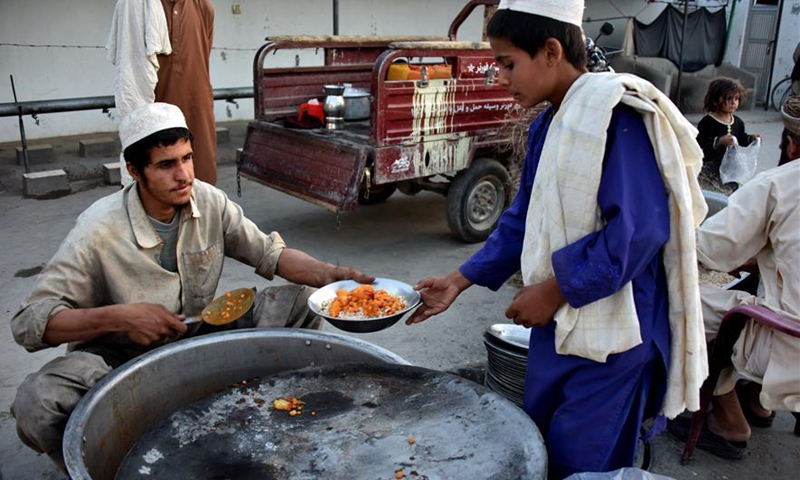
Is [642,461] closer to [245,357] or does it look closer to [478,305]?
[245,357]

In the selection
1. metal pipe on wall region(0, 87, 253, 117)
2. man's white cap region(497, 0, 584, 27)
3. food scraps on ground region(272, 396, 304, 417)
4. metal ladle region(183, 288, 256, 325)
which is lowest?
food scraps on ground region(272, 396, 304, 417)

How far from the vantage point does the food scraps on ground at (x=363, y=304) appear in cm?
258

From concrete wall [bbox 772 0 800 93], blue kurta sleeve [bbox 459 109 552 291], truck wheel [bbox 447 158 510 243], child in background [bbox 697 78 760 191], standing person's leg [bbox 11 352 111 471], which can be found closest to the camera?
standing person's leg [bbox 11 352 111 471]

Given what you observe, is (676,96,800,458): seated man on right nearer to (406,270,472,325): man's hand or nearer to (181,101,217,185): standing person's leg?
(406,270,472,325): man's hand

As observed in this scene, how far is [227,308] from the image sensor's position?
278 centimetres

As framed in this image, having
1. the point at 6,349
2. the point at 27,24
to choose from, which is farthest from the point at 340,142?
the point at 27,24

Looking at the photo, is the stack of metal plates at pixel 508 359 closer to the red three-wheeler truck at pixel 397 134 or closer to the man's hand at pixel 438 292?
the man's hand at pixel 438 292

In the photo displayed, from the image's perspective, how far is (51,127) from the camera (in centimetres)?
912

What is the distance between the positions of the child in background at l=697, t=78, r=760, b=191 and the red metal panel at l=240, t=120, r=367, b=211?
2.99 metres

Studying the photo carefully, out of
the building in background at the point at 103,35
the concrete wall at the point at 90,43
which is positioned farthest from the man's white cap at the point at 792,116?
the concrete wall at the point at 90,43

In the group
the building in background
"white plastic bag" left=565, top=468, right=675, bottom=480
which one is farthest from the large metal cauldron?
the building in background

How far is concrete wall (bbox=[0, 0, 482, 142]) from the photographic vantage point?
28.2 feet

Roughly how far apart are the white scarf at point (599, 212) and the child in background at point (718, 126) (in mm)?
4237

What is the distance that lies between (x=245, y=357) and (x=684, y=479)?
2.08 m
